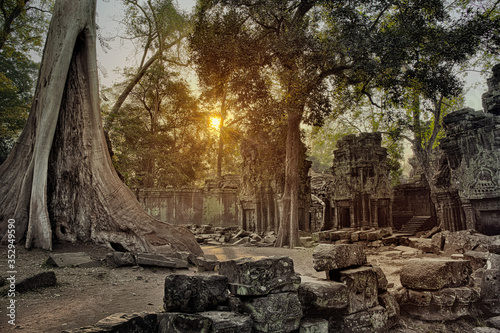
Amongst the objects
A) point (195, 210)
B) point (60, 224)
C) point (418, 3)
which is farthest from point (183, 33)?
point (60, 224)

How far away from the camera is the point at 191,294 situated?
8.18 ft

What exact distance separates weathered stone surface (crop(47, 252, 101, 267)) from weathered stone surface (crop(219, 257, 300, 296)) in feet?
9.04

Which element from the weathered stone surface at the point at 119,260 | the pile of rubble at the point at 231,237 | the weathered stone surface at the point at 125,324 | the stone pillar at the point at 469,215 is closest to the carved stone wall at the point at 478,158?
the stone pillar at the point at 469,215

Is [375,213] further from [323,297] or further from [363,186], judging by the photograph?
[323,297]

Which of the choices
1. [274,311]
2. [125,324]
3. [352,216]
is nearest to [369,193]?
[352,216]

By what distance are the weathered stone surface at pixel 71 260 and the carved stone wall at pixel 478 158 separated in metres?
9.09

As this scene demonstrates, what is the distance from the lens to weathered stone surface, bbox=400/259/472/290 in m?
3.71

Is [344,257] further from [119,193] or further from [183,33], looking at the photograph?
[183,33]

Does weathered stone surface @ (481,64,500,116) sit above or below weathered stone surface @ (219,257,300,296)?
above

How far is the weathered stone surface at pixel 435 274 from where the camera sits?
12.2ft

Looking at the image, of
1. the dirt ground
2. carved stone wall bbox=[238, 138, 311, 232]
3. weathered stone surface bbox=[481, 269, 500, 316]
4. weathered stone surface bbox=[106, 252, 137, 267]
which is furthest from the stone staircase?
weathered stone surface bbox=[106, 252, 137, 267]

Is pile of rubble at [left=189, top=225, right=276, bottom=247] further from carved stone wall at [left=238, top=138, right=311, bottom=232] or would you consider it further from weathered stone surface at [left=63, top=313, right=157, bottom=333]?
weathered stone surface at [left=63, top=313, right=157, bottom=333]

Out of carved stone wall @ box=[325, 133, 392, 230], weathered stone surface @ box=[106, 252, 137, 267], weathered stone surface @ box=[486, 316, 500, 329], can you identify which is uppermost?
carved stone wall @ box=[325, 133, 392, 230]

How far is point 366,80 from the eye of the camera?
8.98 m
